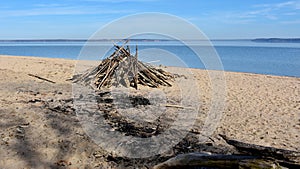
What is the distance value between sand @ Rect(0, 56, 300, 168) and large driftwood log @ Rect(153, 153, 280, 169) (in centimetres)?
81

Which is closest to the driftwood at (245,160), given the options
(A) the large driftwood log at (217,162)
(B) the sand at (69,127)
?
(A) the large driftwood log at (217,162)

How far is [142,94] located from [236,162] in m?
5.73

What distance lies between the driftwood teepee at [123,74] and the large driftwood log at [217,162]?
6189 mm

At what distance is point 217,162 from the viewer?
10.0 feet

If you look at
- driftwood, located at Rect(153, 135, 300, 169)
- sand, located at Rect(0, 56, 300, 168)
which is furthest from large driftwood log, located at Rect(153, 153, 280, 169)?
sand, located at Rect(0, 56, 300, 168)

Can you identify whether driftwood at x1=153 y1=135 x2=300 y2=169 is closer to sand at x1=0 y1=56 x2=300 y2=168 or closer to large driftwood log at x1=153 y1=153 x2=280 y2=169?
large driftwood log at x1=153 y1=153 x2=280 y2=169

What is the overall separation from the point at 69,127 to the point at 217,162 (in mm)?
2767

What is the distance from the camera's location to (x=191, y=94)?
9.21 meters

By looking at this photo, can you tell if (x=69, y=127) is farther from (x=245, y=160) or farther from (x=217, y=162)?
(x=245, y=160)

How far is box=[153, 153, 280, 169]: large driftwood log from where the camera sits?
9.41 feet

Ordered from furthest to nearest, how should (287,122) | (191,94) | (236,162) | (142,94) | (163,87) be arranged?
1. (163,87)
2. (191,94)
3. (142,94)
4. (287,122)
5. (236,162)

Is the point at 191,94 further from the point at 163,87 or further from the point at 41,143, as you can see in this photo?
the point at 41,143

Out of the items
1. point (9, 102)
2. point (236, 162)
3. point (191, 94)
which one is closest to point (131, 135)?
point (236, 162)

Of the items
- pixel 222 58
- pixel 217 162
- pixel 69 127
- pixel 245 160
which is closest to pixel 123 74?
pixel 69 127
